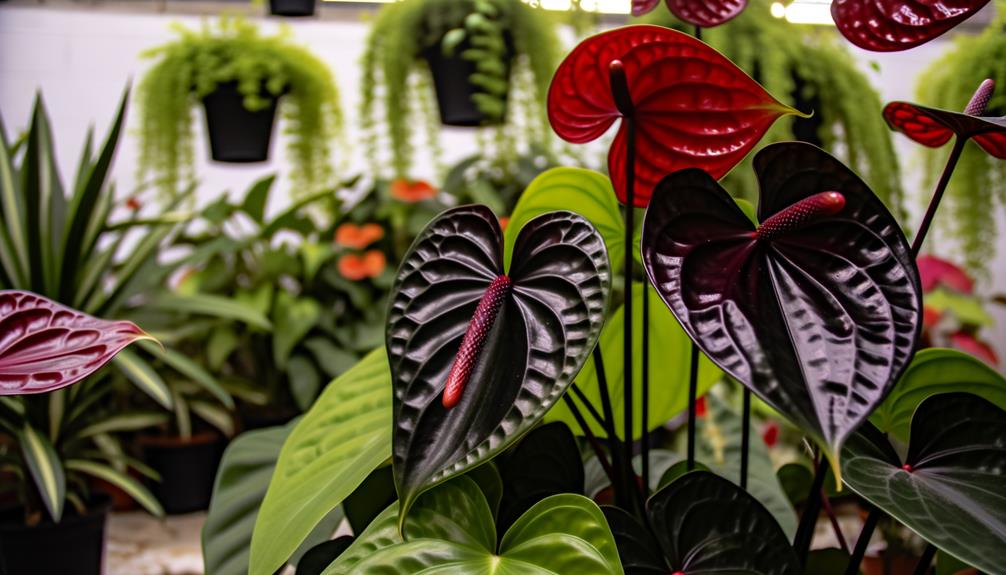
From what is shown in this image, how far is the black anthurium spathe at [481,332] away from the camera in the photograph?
413 millimetres

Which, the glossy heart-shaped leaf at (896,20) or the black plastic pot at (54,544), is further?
the black plastic pot at (54,544)

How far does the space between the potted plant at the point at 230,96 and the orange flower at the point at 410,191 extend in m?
0.28

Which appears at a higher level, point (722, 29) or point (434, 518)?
point (722, 29)

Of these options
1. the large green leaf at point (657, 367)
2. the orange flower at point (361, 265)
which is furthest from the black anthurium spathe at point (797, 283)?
the orange flower at point (361, 265)

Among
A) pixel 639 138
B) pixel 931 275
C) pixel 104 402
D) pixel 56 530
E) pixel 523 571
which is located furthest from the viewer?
pixel 931 275

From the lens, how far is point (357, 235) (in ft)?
6.48

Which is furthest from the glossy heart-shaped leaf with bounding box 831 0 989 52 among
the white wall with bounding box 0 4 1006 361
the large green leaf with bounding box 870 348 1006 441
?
the white wall with bounding box 0 4 1006 361

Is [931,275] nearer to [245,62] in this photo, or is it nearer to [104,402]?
[245,62]

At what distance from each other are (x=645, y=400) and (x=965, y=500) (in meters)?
0.21

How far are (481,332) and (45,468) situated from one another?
1006 mm

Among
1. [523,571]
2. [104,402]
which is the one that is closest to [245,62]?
[104,402]

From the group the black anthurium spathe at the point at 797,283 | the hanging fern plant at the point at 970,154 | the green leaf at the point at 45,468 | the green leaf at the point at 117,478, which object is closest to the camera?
the black anthurium spathe at the point at 797,283

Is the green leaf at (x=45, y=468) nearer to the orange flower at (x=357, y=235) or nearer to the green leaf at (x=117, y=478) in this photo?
the green leaf at (x=117, y=478)

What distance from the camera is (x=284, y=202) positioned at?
8.92 ft
